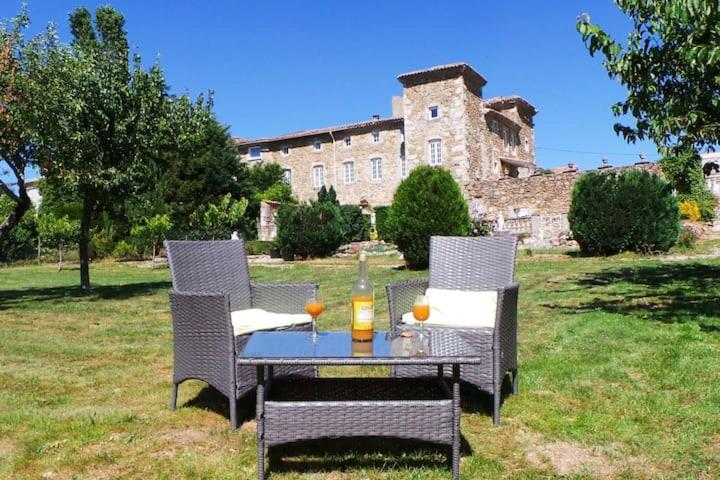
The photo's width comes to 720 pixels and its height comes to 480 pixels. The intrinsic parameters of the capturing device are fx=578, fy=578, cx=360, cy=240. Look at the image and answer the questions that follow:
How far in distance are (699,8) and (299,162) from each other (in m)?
32.6

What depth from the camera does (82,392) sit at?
383cm

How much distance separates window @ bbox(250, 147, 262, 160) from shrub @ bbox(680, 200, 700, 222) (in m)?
25.8

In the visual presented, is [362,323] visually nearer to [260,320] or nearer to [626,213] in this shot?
[260,320]

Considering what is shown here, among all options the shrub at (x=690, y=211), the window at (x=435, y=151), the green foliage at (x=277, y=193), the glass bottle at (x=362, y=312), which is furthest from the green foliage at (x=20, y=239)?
the glass bottle at (x=362, y=312)

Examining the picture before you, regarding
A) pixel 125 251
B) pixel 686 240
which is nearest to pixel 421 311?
pixel 686 240

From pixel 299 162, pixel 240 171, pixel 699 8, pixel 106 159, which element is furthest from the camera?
pixel 299 162

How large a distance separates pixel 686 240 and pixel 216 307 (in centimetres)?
1491

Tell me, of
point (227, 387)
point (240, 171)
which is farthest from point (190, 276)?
point (240, 171)

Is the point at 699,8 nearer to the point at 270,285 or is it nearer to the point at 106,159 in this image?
the point at 270,285

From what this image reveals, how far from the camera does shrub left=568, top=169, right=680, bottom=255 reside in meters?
13.4

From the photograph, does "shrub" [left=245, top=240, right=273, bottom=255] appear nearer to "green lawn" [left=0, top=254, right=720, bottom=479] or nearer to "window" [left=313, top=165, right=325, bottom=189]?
"window" [left=313, top=165, right=325, bottom=189]

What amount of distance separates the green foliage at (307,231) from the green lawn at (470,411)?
1239 cm

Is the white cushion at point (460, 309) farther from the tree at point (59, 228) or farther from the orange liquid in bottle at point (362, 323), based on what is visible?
the tree at point (59, 228)

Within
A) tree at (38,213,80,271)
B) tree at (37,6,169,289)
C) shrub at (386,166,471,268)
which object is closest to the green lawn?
tree at (37,6,169,289)
